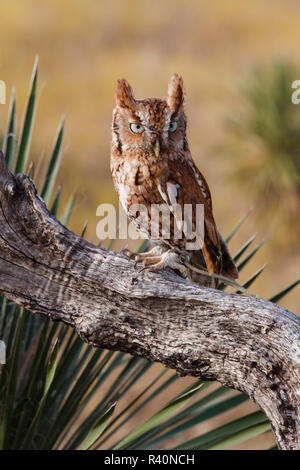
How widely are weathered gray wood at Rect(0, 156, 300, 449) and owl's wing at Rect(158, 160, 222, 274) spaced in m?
0.39

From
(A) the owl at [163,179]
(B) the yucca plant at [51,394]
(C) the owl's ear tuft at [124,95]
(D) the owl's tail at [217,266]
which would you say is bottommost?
(B) the yucca plant at [51,394]

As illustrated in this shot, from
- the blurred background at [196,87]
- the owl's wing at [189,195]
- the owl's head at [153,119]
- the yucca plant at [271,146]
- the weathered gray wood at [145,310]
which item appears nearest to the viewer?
the weathered gray wood at [145,310]

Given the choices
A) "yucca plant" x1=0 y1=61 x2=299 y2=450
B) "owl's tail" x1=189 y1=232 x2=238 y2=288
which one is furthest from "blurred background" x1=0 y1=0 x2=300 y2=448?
"owl's tail" x1=189 y1=232 x2=238 y2=288

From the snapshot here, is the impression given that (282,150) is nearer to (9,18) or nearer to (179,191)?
(179,191)

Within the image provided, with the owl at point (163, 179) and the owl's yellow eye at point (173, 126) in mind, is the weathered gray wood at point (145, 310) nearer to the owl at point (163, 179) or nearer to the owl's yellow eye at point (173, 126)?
the owl at point (163, 179)

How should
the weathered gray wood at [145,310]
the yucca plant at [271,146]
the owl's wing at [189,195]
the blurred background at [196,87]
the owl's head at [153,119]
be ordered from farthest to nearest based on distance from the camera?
the blurred background at [196,87]
the yucca plant at [271,146]
the owl's wing at [189,195]
the owl's head at [153,119]
the weathered gray wood at [145,310]

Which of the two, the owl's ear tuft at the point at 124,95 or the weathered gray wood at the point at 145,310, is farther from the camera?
the owl's ear tuft at the point at 124,95

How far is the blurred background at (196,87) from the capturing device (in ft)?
28.0

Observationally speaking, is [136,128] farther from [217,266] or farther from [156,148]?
[217,266]

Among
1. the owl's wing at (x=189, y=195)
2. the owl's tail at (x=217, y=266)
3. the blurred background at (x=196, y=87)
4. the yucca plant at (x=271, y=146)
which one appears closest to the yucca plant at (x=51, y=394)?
the owl's tail at (x=217, y=266)

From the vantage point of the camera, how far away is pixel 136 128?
223 centimetres

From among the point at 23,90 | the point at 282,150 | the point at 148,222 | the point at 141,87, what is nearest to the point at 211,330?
the point at 148,222

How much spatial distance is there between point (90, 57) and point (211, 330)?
547 inches

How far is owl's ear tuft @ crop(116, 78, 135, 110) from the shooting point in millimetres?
2174
